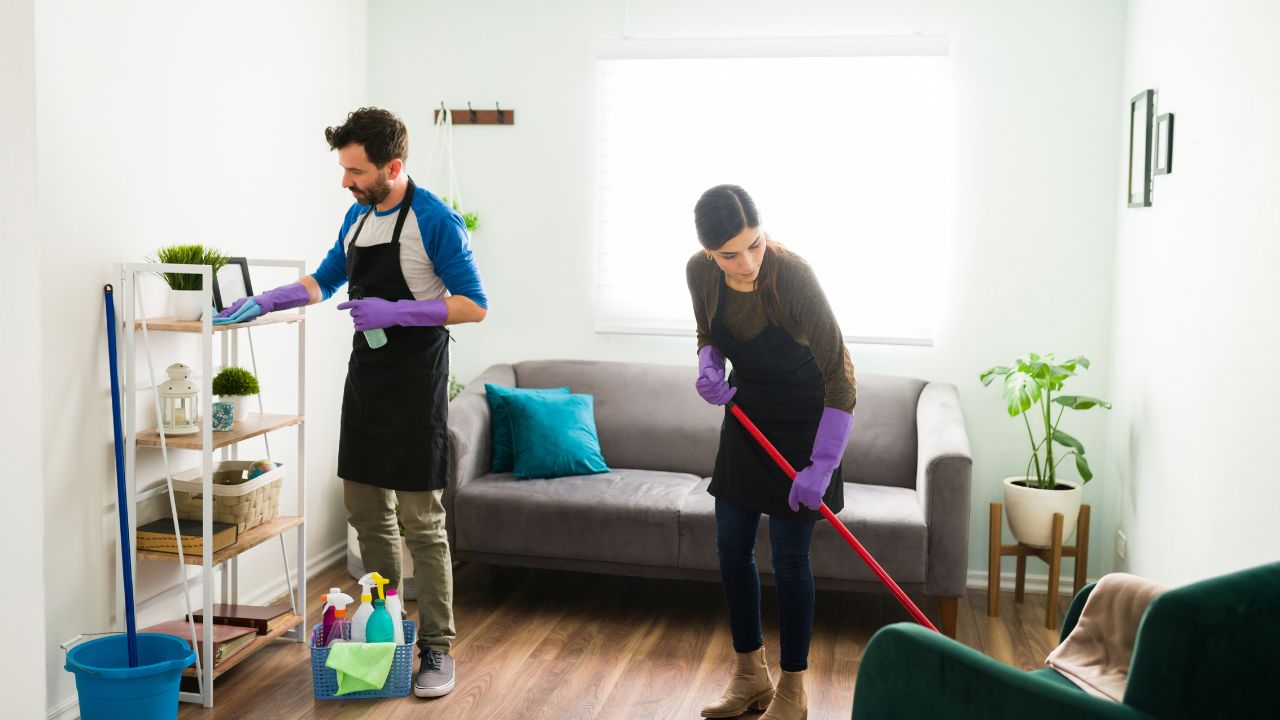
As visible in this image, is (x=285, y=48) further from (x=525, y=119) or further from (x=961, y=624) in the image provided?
(x=961, y=624)

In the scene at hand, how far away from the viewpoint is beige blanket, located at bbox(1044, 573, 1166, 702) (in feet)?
5.67

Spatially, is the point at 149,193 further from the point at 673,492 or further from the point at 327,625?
the point at 673,492

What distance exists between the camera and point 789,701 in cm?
247

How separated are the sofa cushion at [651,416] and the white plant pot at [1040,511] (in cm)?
105

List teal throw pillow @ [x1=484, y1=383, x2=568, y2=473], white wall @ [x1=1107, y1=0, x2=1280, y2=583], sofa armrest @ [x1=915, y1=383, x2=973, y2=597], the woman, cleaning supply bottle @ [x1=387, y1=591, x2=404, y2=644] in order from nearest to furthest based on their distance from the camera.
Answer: white wall @ [x1=1107, y1=0, x2=1280, y2=583] < the woman < cleaning supply bottle @ [x1=387, y1=591, x2=404, y2=644] < sofa armrest @ [x1=915, y1=383, x2=973, y2=597] < teal throw pillow @ [x1=484, y1=383, x2=568, y2=473]

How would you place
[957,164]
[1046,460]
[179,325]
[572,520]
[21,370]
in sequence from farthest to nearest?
1. [957,164]
2. [1046,460]
3. [572,520]
4. [179,325]
5. [21,370]

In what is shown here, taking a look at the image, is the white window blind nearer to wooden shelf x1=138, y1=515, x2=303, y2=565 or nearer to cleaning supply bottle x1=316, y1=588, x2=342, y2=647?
wooden shelf x1=138, y1=515, x2=303, y2=565

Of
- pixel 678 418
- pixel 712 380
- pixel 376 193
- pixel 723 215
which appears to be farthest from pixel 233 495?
pixel 678 418

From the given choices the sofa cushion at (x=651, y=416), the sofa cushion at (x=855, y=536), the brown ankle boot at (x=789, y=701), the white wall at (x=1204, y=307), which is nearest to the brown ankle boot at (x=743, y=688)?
the brown ankle boot at (x=789, y=701)

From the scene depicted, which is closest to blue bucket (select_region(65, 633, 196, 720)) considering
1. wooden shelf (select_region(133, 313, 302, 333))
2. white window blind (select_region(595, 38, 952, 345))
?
wooden shelf (select_region(133, 313, 302, 333))

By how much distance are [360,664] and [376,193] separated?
1.20 m

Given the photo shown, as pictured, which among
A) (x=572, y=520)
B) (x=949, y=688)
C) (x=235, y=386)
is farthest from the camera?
(x=572, y=520)

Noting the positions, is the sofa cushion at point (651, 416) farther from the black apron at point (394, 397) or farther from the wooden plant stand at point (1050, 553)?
the black apron at point (394, 397)

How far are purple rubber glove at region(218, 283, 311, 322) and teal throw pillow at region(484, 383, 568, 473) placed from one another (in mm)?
995
